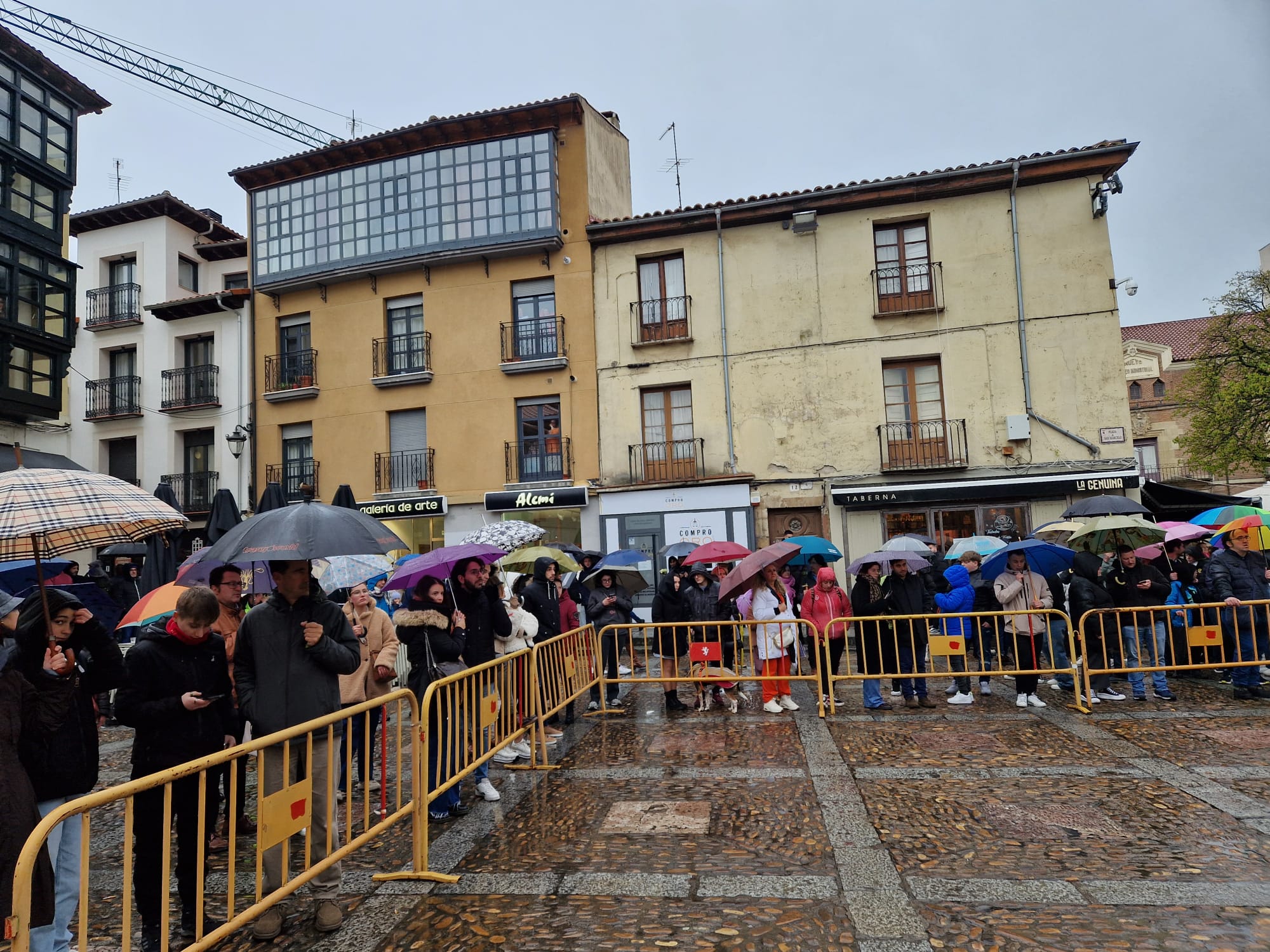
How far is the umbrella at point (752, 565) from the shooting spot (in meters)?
8.89

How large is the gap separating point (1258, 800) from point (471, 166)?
21.0 m

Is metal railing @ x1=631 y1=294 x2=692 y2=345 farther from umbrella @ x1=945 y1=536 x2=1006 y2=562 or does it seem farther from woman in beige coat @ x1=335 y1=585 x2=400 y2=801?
woman in beige coat @ x1=335 y1=585 x2=400 y2=801

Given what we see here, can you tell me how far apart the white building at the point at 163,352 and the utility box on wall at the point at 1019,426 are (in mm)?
19814

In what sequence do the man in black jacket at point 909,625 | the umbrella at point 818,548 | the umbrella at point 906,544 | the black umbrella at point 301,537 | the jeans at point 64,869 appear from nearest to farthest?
the jeans at point 64,869, the black umbrella at point 301,537, the man in black jacket at point 909,625, the umbrella at point 906,544, the umbrella at point 818,548

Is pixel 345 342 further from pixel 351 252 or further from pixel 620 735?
pixel 620 735

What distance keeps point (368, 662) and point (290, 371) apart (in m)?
19.1

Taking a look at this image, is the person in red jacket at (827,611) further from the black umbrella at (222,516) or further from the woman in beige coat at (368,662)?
the black umbrella at (222,516)

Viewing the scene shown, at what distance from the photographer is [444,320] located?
2203 centimetres

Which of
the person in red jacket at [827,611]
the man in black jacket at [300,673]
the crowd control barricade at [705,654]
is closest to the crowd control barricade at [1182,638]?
the person in red jacket at [827,611]

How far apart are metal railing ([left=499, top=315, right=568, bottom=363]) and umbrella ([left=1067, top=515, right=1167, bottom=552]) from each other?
1423 centimetres

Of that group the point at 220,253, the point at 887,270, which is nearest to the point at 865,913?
the point at 887,270

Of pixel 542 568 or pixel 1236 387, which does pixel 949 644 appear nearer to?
pixel 542 568

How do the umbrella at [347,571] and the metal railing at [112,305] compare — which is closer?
the umbrella at [347,571]

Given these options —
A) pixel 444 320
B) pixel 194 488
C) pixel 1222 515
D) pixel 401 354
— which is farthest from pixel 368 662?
pixel 194 488
